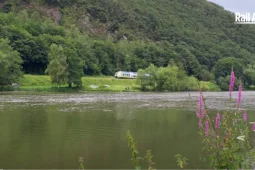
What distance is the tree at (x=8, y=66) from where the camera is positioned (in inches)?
3243

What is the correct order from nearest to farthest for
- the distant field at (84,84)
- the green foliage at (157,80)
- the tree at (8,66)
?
1. the tree at (8,66)
2. the distant field at (84,84)
3. the green foliage at (157,80)

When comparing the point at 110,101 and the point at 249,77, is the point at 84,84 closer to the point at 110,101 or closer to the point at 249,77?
the point at 110,101

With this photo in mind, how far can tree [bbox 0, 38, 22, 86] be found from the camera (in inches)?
3243

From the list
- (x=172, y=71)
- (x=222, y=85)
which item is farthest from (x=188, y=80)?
(x=222, y=85)

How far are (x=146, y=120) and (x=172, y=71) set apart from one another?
77091mm

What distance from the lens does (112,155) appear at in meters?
18.8

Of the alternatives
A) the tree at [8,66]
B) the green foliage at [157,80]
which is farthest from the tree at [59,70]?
the green foliage at [157,80]

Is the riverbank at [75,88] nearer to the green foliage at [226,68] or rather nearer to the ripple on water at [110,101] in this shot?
the ripple on water at [110,101]

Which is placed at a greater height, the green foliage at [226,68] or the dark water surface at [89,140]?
the green foliage at [226,68]

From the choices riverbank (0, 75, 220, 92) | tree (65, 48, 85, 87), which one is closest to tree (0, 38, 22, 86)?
riverbank (0, 75, 220, 92)

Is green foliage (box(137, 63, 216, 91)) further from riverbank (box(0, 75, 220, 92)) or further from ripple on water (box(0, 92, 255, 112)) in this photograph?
ripple on water (box(0, 92, 255, 112))

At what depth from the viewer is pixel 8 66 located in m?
84.1

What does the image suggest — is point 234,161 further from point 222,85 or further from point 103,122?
point 222,85

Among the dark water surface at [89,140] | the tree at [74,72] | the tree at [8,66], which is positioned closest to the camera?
the dark water surface at [89,140]
